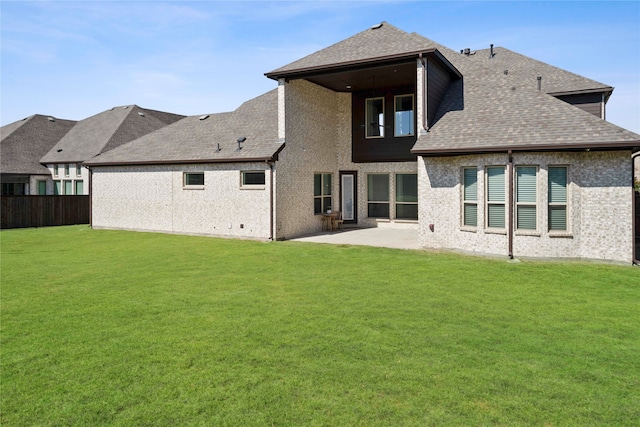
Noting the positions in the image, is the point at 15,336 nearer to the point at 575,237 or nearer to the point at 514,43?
the point at 575,237

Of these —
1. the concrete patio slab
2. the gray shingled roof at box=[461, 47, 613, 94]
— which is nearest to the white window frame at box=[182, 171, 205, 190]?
the concrete patio slab

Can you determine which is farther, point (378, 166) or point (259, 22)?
→ point (378, 166)

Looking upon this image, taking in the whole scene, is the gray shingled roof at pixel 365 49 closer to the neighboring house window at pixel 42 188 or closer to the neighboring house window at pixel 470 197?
the neighboring house window at pixel 470 197

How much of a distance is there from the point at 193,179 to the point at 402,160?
30.0ft

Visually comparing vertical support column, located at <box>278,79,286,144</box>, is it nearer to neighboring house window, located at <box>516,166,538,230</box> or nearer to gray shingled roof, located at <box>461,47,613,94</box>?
neighboring house window, located at <box>516,166,538,230</box>

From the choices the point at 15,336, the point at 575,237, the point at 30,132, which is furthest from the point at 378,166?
the point at 30,132

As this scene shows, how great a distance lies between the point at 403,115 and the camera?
61.7 feet

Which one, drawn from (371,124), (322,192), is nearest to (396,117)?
(371,124)

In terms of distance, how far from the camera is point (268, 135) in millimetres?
18422

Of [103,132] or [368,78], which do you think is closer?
[368,78]

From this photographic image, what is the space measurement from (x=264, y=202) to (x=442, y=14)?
29.1ft

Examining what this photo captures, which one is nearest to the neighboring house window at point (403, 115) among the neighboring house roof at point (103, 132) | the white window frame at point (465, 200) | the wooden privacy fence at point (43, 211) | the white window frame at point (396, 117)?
the white window frame at point (396, 117)

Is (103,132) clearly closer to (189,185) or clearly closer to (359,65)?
(189,185)

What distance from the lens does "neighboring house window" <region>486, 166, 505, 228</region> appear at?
489 inches
